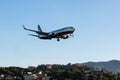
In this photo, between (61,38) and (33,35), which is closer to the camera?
(61,38)

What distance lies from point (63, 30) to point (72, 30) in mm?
2413

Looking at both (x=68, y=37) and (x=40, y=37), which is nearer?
(x=68, y=37)

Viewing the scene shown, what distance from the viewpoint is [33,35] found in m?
122

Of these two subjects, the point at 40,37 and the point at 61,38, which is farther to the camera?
the point at 40,37

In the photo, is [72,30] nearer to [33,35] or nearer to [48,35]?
[48,35]

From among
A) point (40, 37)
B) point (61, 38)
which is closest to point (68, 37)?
point (61, 38)

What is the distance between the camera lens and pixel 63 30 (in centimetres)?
11250

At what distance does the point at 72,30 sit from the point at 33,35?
47.2ft

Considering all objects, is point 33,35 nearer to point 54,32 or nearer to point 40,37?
point 40,37

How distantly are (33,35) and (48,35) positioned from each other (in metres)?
9.04

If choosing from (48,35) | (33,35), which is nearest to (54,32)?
(48,35)

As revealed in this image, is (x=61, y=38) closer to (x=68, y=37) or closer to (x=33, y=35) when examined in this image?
(x=68, y=37)

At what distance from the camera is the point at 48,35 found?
114 metres

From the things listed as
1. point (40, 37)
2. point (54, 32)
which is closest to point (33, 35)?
point (40, 37)
